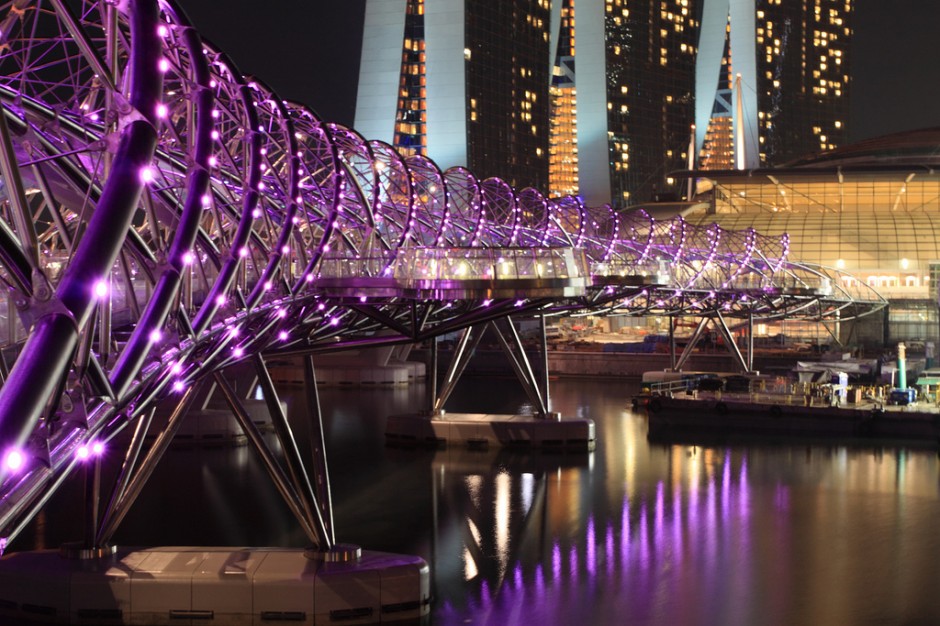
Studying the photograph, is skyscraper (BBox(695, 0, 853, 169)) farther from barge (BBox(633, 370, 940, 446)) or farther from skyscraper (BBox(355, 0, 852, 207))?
barge (BBox(633, 370, 940, 446))

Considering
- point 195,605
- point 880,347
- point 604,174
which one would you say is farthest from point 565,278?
point 604,174

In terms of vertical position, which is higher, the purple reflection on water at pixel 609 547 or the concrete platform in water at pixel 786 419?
the concrete platform in water at pixel 786 419

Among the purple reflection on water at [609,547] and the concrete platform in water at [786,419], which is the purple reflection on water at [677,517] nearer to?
the purple reflection on water at [609,547]

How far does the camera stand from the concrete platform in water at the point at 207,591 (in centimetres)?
2342

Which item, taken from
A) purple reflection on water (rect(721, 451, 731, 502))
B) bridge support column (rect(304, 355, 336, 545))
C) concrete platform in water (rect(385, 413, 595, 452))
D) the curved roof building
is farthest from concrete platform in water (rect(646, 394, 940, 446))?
the curved roof building

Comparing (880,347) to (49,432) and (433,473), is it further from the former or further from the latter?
(49,432)

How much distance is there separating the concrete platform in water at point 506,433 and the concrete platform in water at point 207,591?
75.6 feet

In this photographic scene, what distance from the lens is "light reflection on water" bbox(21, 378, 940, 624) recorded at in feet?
85.9

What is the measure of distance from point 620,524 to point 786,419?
21.1m

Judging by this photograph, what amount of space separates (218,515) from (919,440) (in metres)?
28.2

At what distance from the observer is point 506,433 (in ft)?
156

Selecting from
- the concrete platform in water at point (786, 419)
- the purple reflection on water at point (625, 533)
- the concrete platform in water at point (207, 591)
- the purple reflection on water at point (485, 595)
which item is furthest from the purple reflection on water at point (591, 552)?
the concrete platform in water at point (786, 419)

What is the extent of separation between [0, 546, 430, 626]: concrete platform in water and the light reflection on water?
5.43 feet

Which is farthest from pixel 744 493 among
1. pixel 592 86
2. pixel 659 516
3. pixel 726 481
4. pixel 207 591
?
pixel 592 86
